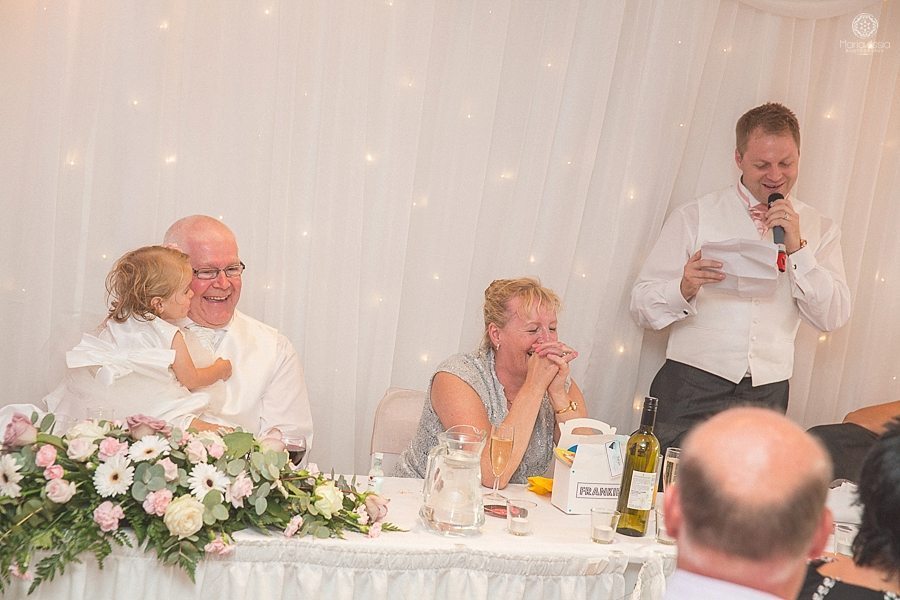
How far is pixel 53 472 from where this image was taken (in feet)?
6.24

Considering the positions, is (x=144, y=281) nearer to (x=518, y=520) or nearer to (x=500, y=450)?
(x=500, y=450)

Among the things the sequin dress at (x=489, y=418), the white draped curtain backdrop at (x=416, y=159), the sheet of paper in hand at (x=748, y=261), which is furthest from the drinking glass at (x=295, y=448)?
the sheet of paper in hand at (x=748, y=261)

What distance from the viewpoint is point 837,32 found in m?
4.18

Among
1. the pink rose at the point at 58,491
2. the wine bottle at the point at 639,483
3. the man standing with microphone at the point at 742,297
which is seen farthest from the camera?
the man standing with microphone at the point at 742,297

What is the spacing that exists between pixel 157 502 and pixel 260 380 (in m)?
1.37

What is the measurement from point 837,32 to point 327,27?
7.07 ft

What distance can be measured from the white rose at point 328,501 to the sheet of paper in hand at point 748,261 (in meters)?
2.00

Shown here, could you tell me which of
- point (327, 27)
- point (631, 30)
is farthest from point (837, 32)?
point (327, 27)

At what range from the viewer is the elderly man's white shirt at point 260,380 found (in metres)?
3.23

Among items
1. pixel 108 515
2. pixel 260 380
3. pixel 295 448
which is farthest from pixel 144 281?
pixel 108 515

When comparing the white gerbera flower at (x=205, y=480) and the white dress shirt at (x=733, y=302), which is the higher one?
the white dress shirt at (x=733, y=302)

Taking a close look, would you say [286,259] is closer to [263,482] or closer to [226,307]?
[226,307]

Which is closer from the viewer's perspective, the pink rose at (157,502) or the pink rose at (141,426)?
the pink rose at (157,502)
